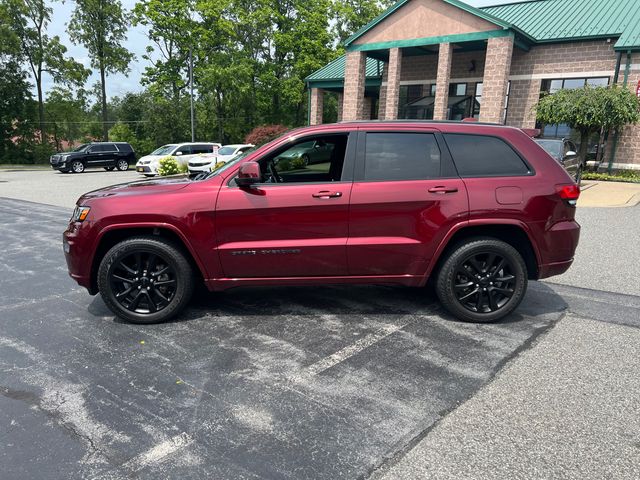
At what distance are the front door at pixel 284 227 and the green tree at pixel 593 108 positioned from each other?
16266mm

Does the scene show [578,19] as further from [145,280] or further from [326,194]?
[145,280]

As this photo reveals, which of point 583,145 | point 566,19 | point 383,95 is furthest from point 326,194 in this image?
point 566,19

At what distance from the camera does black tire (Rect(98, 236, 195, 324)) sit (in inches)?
165

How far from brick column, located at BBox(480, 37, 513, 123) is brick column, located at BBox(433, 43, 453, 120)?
158 cm

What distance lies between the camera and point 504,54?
18.3 m

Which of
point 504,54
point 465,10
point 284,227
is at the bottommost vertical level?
point 284,227

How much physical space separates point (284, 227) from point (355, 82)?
65.0 feet

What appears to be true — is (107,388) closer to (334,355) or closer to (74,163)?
(334,355)

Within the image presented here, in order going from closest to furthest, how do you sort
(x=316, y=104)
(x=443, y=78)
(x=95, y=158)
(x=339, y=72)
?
(x=443, y=78), (x=339, y=72), (x=316, y=104), (x=95, y=158)

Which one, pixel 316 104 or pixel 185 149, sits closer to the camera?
pixel 185 149

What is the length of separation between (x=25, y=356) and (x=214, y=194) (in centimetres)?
198

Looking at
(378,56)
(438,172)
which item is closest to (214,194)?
(438,172)

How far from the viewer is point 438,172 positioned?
4250 millimetres

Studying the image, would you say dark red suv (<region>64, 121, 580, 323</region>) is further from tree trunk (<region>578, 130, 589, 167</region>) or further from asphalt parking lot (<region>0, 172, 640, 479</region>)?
tree trunk (<region>578, 130, 589, 167</region>)
